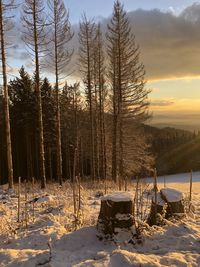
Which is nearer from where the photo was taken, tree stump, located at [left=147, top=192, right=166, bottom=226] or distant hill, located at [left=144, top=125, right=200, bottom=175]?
tree stump, located at [left=147, top=192, right=166, bottom=226]

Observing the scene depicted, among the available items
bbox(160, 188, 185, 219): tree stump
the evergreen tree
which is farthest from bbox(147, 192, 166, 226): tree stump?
the evergreen tree

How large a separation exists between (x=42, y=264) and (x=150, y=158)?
28269 mm

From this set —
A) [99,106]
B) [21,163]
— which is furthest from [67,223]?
[21,163]

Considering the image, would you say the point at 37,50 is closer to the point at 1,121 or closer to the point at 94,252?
the point at 94,252

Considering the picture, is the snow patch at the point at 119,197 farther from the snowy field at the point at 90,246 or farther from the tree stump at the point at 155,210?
the tree stump at the point at 155,210

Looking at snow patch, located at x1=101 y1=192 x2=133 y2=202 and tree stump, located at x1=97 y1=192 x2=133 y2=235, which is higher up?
snow patch, located at x1=101 y1=192 x2=133 y2=202

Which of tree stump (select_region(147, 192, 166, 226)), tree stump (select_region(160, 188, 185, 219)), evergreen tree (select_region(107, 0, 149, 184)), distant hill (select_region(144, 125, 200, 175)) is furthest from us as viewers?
distant hill (select_region(144, 125, 200, 175))

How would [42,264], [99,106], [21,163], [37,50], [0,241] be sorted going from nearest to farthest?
1. [42,264]
2. [0,241]
3. [37,50]
4. [99,106]
5. [21,163]

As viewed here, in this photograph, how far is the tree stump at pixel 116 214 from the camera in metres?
5.99

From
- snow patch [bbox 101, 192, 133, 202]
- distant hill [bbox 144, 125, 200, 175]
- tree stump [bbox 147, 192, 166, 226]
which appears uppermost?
snow patch [bbox 101, 192, 133, 202]

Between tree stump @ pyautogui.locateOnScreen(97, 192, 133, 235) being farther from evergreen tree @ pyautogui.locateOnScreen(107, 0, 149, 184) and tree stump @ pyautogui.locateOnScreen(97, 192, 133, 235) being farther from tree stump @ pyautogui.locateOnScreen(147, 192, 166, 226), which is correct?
evergreen tree @ pyautogui.locateOnScreen(107, 0, 149, 184)

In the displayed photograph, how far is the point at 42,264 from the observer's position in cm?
481

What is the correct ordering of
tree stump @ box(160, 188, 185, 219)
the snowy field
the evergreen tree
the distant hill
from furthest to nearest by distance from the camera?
the distant hill
the evergreen tree
tree stump @ box(160, 188, 185, 219)
the snowy field

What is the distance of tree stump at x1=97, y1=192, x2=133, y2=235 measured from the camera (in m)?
5.99
